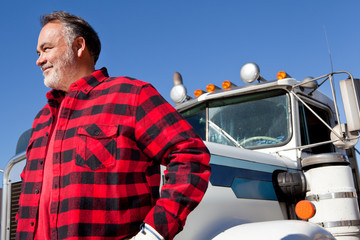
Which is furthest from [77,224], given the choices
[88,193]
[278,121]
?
[278,121]

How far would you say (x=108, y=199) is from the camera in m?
1.36

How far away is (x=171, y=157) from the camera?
139 cm

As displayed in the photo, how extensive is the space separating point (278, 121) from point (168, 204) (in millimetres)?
2521

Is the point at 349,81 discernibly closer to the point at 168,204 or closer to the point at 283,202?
the point at 283,202

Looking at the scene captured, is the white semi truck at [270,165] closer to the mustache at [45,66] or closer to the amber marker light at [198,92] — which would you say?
the amber marker light at [198,92]

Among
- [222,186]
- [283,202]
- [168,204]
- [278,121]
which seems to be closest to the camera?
[168,204]

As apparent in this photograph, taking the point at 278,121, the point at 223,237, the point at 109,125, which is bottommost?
the point at 223,237

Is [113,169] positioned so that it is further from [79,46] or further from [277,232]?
[277,232]

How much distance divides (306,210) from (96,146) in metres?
1.96

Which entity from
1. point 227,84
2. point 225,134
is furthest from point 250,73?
point 225,134

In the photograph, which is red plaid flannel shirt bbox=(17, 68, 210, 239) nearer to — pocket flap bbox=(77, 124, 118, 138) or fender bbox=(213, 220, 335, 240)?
pocket flap bbox=(77, 124, 118, 138)

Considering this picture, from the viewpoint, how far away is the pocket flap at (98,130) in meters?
1.42

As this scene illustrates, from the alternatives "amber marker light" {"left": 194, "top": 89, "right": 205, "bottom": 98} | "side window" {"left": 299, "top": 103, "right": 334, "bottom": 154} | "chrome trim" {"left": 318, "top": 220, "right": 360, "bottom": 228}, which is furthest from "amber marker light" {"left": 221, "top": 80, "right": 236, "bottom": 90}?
"chrome trim" {"left": 318, "top": 220, "right": 360, "bottom": 228}

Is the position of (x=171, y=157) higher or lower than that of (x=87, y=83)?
lower
